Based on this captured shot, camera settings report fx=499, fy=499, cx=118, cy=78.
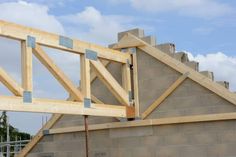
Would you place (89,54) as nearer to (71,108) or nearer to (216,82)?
(71,108)

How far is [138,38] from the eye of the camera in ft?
47.4

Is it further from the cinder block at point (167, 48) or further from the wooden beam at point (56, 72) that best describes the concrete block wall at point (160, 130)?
the wooden beam at point (56, 72)

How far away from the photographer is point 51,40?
1166 cm

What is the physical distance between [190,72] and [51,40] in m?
3.94

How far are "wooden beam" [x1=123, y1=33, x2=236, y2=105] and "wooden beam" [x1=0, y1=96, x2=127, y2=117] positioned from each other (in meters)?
1.83

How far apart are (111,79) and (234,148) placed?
11.9 feet

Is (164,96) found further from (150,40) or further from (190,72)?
(150,40)

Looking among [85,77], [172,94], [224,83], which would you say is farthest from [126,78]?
[224,83]

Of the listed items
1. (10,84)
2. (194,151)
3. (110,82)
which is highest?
(110,82)

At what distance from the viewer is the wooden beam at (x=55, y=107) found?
33.7 feet

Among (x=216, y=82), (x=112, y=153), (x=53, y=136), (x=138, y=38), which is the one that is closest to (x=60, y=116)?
(x=53, y=136)

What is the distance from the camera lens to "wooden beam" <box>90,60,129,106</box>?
13.0 metres

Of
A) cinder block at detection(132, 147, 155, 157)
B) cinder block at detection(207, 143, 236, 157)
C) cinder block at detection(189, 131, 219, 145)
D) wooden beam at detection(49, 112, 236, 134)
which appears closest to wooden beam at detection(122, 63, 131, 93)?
wooden beam at detection(49, 112, 236, 134)

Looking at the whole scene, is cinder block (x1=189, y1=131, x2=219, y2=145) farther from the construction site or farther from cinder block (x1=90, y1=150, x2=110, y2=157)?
cinder block (x1=90, y1=150, x2=110, y2=157)
